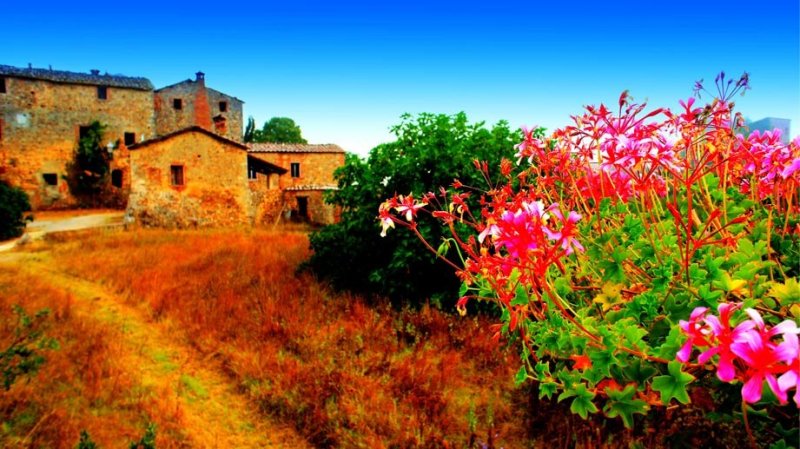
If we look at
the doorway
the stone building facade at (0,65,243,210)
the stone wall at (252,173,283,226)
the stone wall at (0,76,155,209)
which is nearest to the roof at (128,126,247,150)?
the stone wall at (252,173,283,226)

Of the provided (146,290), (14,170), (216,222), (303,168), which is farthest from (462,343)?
(14,170)

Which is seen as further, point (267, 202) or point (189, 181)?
point (267, 202)

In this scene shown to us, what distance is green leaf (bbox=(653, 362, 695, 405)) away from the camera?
1.05 metres

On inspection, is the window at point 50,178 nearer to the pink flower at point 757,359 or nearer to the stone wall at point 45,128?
the stone wall at point 45,128

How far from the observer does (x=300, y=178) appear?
30.3 meters

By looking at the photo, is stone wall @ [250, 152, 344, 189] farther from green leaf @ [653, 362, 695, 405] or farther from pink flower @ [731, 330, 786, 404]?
pink flower @ [731, 330, 786, 404]

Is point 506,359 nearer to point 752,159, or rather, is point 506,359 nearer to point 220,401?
point 220,401

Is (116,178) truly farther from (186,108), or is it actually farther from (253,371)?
(253,371)

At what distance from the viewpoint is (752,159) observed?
1.71 metres

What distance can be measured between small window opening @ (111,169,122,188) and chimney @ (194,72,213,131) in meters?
6.69

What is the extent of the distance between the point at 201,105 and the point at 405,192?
109ft

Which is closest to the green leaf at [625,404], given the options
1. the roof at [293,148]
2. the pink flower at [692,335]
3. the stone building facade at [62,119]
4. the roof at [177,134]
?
the pink flower at [692,335]

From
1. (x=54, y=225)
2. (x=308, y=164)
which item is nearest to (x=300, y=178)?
(x=308, y=164)

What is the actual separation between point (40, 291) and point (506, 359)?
9.11 meters
